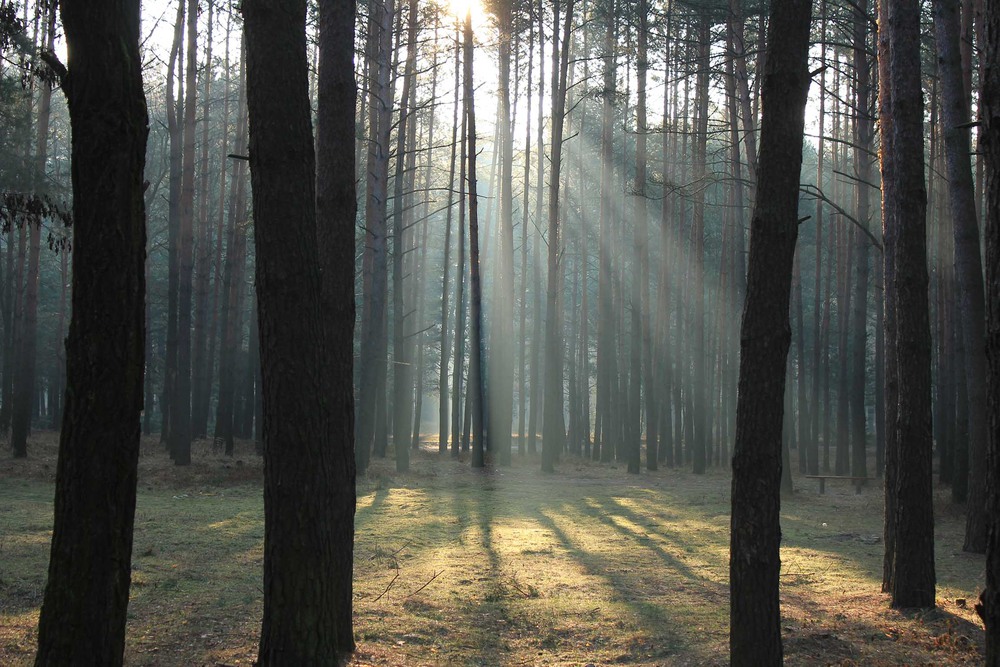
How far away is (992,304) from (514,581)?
6.59 meters

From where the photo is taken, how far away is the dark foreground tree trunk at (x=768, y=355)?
5.45 m

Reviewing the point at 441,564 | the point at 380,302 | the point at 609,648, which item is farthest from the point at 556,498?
the point at 609,648

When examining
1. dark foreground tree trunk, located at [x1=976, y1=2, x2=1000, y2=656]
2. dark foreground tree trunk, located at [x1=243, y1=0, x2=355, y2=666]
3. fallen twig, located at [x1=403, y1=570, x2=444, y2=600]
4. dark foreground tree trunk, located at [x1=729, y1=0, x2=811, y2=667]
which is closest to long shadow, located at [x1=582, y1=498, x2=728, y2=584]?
fallen twig, located at [x1=403, y1=570, x2=444, y2=600]

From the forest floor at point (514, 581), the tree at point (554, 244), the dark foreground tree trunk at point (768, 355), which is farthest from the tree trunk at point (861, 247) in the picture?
the dark foreground tree trunk at point (768, 355)

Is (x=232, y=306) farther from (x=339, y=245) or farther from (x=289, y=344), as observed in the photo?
(x=289, y=344)

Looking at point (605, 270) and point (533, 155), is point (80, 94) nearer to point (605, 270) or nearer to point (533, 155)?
point (605, 270)

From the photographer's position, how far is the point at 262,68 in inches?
197

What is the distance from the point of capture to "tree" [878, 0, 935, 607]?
7883 millimetres

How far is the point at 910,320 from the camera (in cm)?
797

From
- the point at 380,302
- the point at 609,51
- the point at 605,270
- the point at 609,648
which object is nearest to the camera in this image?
the point at 609,648

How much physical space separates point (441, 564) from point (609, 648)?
3430 millimetres

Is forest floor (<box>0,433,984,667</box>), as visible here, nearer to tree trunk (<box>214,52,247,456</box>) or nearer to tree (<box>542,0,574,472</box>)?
tree trunk (<box>214,52,247,456</box>)

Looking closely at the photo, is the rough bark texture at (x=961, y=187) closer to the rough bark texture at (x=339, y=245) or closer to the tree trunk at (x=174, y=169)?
the rough bark texture at (x=339, y=245)

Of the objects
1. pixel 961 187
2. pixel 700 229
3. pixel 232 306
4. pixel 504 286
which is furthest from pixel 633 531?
pixel 504 286
